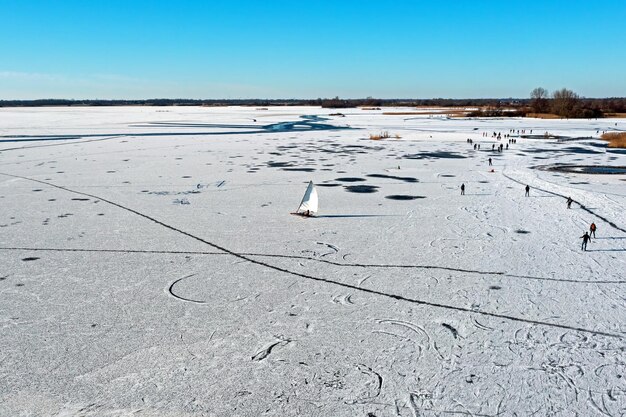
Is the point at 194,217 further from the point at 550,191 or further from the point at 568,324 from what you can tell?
the point at 550,191

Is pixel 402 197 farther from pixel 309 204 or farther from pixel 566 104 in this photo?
pixel 566 104

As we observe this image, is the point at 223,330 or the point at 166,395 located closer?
the point at 166,395

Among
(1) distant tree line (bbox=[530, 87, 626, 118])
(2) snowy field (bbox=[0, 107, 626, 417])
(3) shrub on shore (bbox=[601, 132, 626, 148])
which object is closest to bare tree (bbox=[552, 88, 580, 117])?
(1) distant tree line (bbox=[530, 87, 626, 118])

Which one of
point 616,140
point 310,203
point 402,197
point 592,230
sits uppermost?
point 616,140

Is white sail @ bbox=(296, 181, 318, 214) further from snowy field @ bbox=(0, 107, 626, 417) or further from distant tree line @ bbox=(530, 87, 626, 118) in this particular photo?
distant tree line @ bbox=(530, 87, 626, 118)

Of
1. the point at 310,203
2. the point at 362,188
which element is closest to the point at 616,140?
the point at 362,188

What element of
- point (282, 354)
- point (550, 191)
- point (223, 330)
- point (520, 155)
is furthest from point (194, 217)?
point (520, 155)
